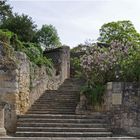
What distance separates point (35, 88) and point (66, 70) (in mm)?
8506

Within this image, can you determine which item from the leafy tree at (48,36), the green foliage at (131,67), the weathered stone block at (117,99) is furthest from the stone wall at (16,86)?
the leafy tree at (48,36)

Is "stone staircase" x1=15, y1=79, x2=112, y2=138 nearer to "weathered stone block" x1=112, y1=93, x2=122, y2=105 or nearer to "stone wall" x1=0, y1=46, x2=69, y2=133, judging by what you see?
"stone wall" x1=0, y1=46, x2=69, y2=133

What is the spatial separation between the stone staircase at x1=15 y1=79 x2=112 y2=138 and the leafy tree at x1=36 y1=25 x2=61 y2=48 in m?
11.3

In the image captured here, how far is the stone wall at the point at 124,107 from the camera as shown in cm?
1519

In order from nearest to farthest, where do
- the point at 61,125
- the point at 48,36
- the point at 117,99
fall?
the point at 61,125 → the point at 117,99 → the point at 48,36

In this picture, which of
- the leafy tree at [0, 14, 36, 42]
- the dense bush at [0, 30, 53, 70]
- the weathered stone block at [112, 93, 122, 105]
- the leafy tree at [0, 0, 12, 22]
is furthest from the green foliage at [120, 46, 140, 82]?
the leafy tree at [0, 0, 12, 22]

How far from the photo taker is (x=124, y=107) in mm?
15422

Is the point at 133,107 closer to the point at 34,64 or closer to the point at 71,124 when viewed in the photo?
→ the point at 71,124

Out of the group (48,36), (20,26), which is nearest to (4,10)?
(20,26)

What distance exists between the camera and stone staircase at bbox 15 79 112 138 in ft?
47.3

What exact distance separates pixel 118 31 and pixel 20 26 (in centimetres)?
904

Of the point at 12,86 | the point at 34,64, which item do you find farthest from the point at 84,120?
the point at 34,64

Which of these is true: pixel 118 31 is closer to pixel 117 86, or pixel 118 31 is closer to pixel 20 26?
pixel 20 26

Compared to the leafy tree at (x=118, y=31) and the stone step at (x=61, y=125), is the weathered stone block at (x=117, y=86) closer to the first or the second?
the stone step at (x=61, y=125)
